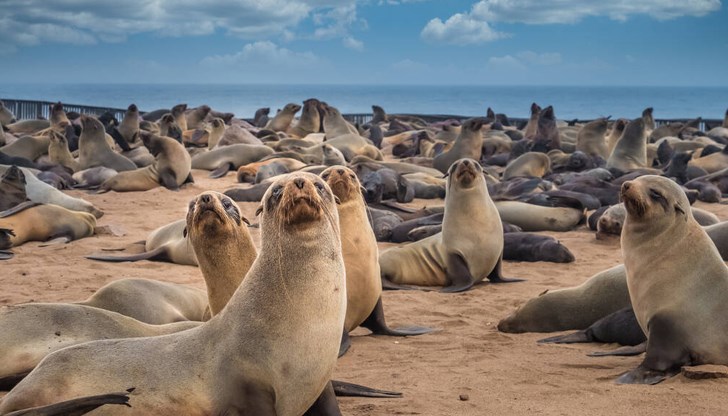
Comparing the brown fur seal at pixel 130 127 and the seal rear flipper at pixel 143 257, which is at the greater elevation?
the brown fur seal at pixel 130 127

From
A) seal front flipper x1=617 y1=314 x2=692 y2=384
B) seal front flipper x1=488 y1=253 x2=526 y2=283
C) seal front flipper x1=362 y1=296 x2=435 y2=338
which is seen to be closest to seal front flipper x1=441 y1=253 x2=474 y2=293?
seal front flipper x1=488 y1=253 x2=526 y2=283

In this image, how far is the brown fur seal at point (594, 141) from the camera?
16.2m

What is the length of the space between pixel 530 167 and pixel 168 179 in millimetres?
5275

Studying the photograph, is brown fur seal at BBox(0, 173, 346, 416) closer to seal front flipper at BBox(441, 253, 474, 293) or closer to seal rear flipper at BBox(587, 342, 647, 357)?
seal rear flipper at BBox(587, 342, 647, 357)

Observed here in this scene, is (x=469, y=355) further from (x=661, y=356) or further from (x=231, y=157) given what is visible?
(x=231, y=157)

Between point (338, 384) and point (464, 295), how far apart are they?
10.1 feet

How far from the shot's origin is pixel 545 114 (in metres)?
17.3

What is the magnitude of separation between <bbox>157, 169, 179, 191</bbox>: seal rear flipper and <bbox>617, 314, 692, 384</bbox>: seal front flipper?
901 centimetres

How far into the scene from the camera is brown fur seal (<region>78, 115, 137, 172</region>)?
46.5ft

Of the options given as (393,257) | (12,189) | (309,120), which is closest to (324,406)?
(393,257)

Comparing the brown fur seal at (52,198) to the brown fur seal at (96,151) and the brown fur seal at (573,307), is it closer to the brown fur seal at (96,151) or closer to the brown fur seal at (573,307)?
the brown fur seal at (96,151)

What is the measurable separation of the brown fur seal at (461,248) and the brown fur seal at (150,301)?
2.06 m

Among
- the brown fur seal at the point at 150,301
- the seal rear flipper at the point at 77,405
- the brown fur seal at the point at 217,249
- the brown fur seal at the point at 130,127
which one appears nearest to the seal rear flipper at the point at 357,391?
the brown fur seal at the point at 217,249

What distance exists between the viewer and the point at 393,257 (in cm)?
761
